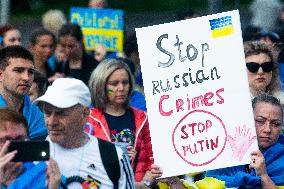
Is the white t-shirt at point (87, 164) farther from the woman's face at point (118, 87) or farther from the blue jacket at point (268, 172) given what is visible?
the woman's face at point (118, 87)

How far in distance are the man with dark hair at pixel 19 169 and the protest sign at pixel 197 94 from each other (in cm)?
114

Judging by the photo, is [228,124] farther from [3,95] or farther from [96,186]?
[3,95]

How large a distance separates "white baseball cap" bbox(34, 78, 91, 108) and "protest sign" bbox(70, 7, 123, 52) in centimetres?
799

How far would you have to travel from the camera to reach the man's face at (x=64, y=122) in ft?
27.5

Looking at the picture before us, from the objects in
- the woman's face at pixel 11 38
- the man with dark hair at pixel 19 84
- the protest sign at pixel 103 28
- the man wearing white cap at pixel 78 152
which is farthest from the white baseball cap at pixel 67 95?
the protest sign at pixel 103 28

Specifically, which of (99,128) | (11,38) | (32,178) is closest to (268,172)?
(32,178)

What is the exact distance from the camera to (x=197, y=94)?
8.95 m

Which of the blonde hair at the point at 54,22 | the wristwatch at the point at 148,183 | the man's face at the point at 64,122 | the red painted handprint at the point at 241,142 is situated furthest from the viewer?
the blonde hair at the point at 54,22

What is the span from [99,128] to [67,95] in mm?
2221

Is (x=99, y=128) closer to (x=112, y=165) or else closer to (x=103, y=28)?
(x=112, y=165)

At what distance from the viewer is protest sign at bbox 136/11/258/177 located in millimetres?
8859

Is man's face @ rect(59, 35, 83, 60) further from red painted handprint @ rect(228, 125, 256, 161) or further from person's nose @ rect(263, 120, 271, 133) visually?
red painted handprint @ rect(228, 125, 256, 161)

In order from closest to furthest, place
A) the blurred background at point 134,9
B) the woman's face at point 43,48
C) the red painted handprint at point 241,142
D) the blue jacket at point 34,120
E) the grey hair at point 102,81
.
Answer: the red painted handprint at point 241,142, the blue jacket at point 34,120, the grey hair at point 102,81, the woman's face at point 43,48, the blurred background at point 134,9

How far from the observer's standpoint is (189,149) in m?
8.88
